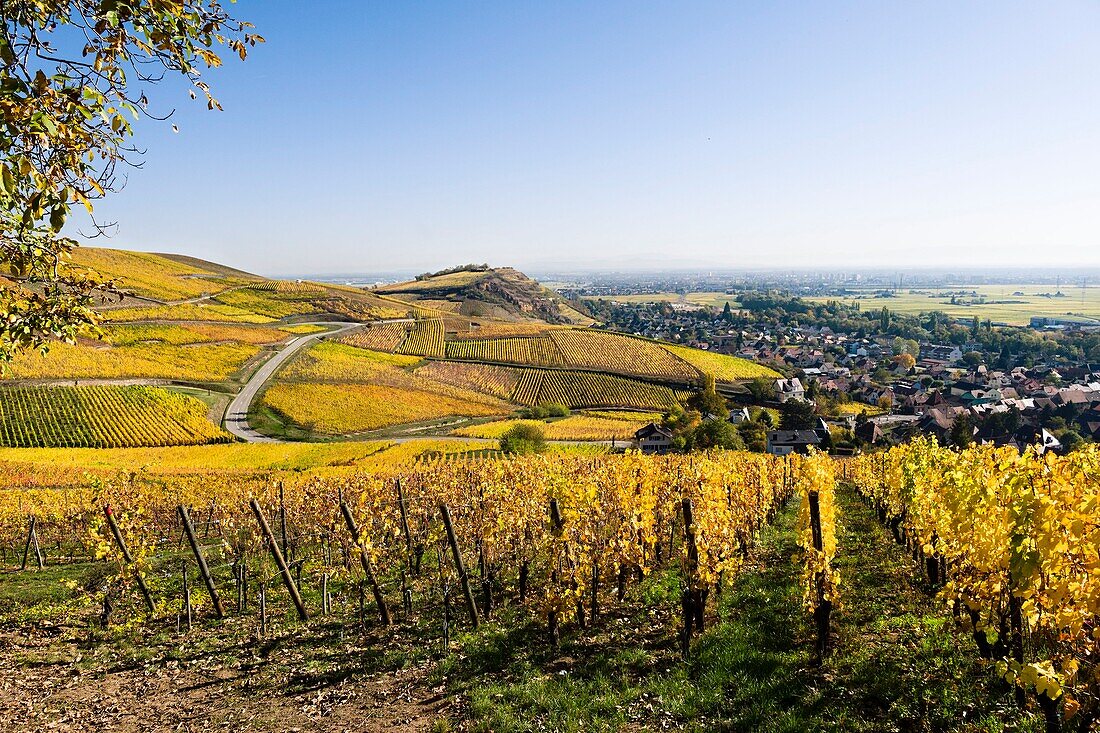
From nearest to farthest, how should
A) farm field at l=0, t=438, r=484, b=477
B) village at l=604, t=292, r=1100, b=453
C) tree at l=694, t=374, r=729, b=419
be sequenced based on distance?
farm field at l=0, t=438, r=484, b=477 → village at l=604, t=292, r=1100, b=453 → tree at l=694, t=374, r=729, b=419

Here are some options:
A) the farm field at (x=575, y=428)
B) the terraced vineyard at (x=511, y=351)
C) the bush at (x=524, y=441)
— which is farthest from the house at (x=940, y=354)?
the bush at (x=524, y=441)

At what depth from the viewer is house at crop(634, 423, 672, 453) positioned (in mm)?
59062

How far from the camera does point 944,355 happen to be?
148 m

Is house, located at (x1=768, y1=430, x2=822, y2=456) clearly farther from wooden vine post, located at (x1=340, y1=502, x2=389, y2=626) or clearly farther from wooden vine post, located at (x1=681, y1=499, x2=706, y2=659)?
wooden vine post, located at (x1=340, y1=502, x2=389, y2=626)

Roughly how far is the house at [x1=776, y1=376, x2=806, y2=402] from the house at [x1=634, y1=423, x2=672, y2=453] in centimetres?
3873

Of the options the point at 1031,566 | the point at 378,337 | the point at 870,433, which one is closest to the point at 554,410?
the point at 870,433

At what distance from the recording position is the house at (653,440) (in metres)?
59.1

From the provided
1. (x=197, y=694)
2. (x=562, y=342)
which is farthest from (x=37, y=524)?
(x=562, y=342)

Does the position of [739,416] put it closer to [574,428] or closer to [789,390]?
[789,390]

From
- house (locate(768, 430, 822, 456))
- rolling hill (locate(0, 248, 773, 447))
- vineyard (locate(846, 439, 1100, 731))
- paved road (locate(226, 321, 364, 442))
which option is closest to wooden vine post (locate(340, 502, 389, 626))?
rolling hill (locate(0, 248, 773, 447))

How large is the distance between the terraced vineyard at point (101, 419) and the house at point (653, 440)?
1601 inches

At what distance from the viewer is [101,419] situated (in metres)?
48.2

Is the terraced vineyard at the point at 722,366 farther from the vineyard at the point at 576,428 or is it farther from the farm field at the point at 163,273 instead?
the farm field at the point at 163,273

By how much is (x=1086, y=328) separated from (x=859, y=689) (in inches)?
9372
